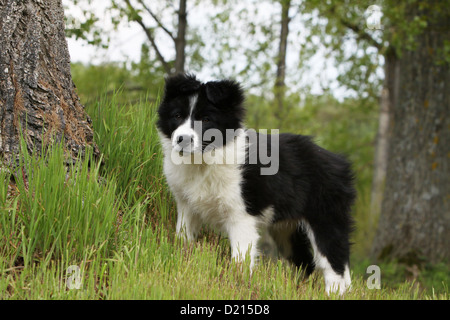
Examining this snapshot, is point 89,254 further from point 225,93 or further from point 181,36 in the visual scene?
point 181,36

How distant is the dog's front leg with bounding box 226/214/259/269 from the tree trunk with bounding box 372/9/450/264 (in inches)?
210

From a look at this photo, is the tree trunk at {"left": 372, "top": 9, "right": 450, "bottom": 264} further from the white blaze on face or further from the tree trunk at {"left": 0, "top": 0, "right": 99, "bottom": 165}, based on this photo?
the tree trunk at {"left": 0, "top": 0, "right": 99, "bottom": 165}

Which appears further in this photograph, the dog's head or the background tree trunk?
the background tree trunk

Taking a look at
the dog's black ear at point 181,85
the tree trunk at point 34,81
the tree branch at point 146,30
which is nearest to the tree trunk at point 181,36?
the tree branch at point 146,30

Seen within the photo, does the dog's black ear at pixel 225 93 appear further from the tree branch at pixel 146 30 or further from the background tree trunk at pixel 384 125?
the background tree trunk at pixel 384 125

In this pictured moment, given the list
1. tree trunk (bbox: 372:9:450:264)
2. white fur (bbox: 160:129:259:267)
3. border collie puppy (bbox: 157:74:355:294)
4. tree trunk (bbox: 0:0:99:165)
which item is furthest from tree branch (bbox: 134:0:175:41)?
white fur (bbox: 160:129:259:267)

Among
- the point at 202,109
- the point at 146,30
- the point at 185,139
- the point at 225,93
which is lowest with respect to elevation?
the point at 185,139

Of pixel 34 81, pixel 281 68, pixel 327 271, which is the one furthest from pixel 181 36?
pixel 327 271

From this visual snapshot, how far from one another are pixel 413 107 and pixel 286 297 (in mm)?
6307

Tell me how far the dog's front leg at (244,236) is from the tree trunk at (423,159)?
17.5 feet

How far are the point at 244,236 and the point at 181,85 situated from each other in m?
1.42

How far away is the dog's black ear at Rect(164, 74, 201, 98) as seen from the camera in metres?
4.39

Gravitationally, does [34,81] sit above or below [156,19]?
below

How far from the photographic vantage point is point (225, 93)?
4422mm
